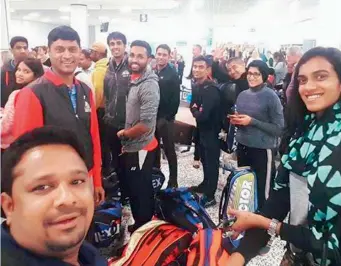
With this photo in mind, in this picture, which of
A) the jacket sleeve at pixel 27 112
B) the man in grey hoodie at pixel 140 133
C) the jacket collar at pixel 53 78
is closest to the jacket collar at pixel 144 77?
the man in grey hoodie at pixel 140 133

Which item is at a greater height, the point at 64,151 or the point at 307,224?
the point at 64,151

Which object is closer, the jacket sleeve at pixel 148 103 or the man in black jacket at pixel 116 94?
the jacket sleeve at pixel 148 103

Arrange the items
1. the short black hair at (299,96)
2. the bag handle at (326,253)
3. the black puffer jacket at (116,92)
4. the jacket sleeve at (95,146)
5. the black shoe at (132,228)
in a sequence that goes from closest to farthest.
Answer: the bag handle at (326,253)
the short black hair at (299,96)
the jacket sleeve at (95,146)
the black shoe at (132,228)
the black puffer jacket at (116,92)

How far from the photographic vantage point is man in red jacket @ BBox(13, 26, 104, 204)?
1513mm

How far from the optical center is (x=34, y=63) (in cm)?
250

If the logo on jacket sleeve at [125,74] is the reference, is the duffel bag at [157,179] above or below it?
below

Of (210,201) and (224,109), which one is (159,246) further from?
(224,109)

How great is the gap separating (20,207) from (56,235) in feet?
0.32

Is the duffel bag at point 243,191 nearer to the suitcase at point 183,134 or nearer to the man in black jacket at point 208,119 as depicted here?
the man in black jacket at point 208,119

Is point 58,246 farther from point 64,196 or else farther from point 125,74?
point 125,74

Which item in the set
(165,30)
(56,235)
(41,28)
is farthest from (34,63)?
(41,28)

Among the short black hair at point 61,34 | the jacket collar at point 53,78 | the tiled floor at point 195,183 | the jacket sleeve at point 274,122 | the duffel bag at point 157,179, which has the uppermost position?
the short black hair at point 61,34

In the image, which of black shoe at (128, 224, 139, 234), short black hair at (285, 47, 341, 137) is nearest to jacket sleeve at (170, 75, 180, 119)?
black shoe at (128, 224, 139, 234)

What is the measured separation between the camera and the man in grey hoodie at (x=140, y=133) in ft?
7.35
